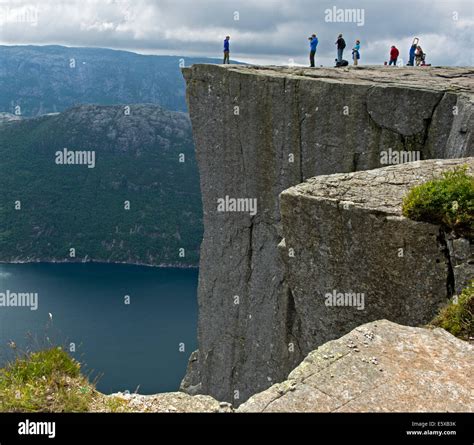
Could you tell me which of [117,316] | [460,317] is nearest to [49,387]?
[460,317]

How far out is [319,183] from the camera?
12289 millimetres

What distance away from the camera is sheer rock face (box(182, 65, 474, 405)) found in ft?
74.9

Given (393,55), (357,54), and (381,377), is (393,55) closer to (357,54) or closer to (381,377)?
(357,54)

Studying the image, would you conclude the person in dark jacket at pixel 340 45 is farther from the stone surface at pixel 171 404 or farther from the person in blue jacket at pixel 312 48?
the stone surface at pixel 171 404

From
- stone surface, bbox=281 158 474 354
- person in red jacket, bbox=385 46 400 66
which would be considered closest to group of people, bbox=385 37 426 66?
person in red jacket, bbox=385 46 400 66

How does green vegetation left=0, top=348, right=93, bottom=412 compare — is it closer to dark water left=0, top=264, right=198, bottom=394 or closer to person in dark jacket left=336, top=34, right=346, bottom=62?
person in dark jacket left=336, top=34, right=346, bottom=62

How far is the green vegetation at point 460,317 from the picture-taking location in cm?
820

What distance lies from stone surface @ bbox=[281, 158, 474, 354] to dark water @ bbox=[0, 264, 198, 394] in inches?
2748

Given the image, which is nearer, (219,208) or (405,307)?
(405,307)

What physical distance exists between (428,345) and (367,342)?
0.87 metres

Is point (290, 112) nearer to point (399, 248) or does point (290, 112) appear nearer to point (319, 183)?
point (319, 183)

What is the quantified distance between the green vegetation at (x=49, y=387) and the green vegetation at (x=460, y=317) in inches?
201

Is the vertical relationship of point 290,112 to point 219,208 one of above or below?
above

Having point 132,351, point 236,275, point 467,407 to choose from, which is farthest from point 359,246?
point 132,351
